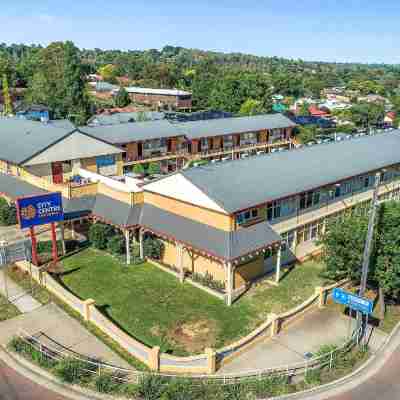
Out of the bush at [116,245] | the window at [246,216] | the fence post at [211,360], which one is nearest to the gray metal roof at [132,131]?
the bush at [116,245]

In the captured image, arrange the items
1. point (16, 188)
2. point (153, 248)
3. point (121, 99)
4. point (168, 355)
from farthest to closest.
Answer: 1. point (121, 99)
2. point (16, 188)
3. point (153, 248)
4. point (168, 355)

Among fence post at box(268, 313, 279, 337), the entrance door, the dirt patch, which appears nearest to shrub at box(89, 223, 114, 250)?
the entrance door

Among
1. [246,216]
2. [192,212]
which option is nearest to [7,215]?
[192,212]

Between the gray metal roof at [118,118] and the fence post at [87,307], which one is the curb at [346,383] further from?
the gray metal roof at [118,118]

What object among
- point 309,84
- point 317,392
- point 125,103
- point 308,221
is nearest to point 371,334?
point 317,392

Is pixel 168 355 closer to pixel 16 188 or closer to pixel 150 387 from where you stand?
pixel 150 387
